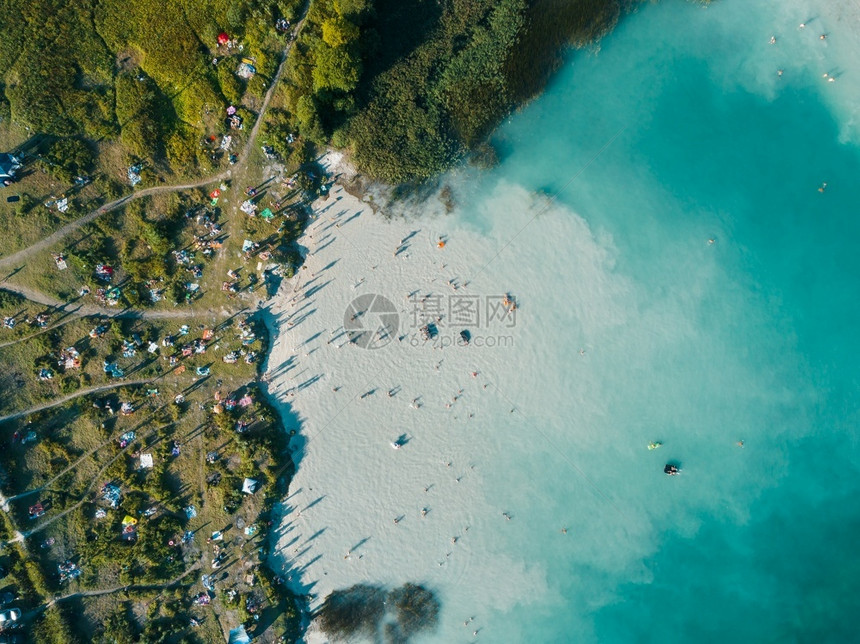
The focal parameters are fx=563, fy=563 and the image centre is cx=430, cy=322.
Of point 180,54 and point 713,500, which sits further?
point 713,500

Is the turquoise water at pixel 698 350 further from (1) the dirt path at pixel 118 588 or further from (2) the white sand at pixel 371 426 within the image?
(1) the dirt path at pixel 118 588

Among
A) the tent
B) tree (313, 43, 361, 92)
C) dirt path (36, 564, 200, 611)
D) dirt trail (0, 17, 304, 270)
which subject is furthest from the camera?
dirt trail (0, 17, 304, 270)

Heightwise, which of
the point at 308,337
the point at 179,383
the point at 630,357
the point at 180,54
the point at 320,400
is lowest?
the point at 630,357

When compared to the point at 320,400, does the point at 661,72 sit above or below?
above

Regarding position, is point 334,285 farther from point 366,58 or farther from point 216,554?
point 216,554

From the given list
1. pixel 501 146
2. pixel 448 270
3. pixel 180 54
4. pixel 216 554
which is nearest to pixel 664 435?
pixel 448 270

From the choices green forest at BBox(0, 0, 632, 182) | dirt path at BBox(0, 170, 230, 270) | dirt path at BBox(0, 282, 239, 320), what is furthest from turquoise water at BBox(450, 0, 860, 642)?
dirt path at BBox(0, 170, 230, 270)

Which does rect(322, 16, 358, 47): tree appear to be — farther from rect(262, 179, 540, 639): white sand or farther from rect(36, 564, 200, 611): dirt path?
rect(36, 564, 200, 611): dirt path
